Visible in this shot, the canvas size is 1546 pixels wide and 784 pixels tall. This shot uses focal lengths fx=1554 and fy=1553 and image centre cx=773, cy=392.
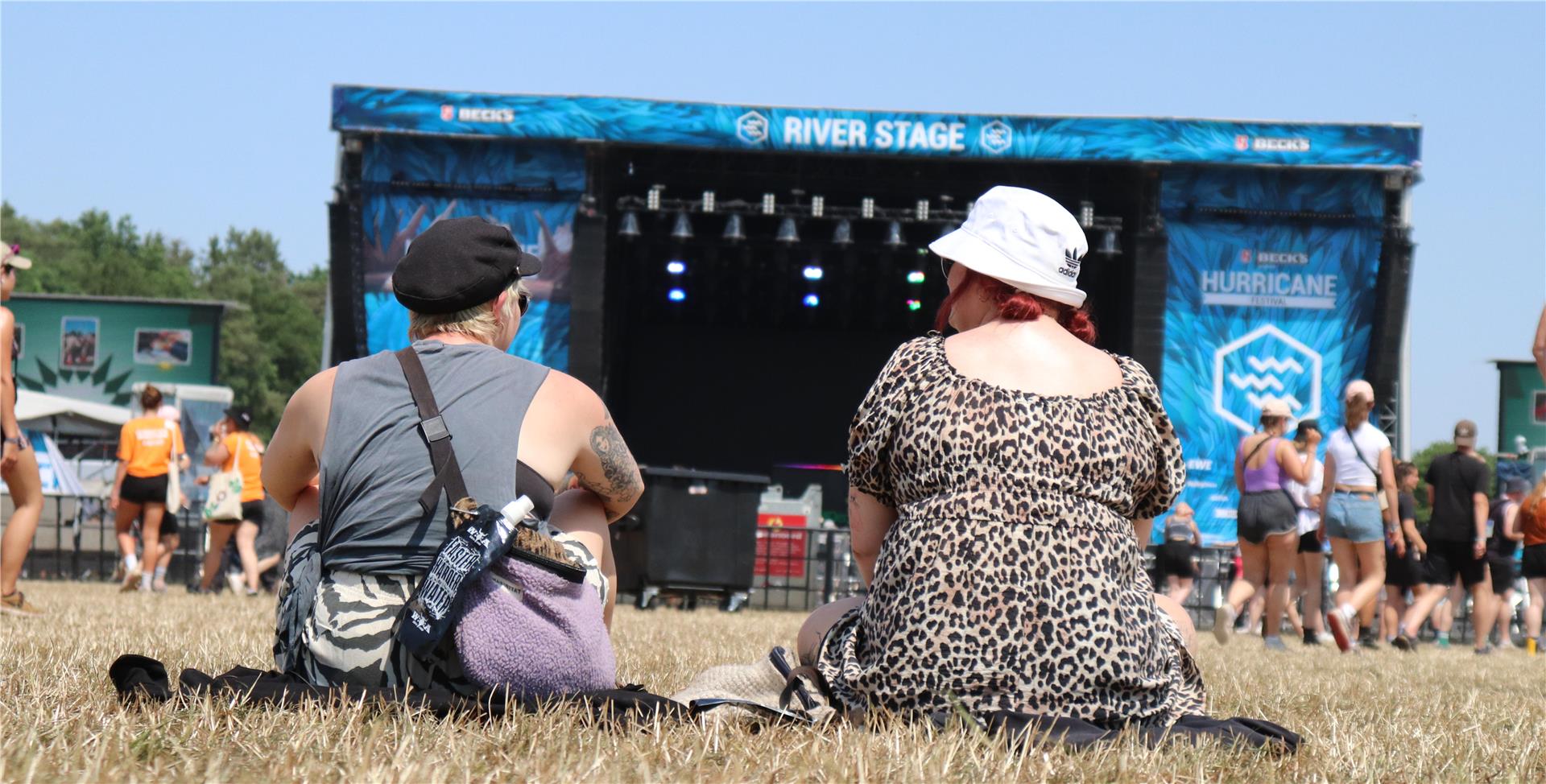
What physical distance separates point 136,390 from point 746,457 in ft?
37.8

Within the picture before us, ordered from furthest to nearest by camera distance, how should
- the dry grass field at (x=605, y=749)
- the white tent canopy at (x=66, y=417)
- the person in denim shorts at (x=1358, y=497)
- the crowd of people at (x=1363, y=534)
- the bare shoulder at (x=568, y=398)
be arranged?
the white tent canopy at (x=66, y=417), the crowd of people at (x=1363, y=534), the person in denim shorts at (x=1358, y=497), the bare shoulder at (x=568, y=398), the dry grass field at (x=605, y=749)

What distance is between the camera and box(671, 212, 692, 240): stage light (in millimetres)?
19250

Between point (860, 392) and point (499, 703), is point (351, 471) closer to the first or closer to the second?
point (499, 703)

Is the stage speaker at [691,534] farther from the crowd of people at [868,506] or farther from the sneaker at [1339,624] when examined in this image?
the crowd of people at [868,506]

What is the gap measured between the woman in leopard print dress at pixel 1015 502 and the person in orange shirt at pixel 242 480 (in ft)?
33.4

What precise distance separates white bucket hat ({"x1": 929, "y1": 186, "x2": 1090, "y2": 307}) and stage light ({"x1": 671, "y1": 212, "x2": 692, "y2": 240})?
1617 cm

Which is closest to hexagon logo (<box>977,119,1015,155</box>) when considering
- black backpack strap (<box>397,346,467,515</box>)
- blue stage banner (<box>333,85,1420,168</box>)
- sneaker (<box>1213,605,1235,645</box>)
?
blue stage banner (<box>333,85,1420,168</box>)

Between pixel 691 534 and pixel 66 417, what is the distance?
50.4 feet

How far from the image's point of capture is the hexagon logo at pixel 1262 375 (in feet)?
62.7

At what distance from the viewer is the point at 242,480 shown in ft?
40.8

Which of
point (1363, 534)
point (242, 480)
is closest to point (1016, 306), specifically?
point (1363, 534)

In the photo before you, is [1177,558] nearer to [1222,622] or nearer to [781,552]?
[781,552]

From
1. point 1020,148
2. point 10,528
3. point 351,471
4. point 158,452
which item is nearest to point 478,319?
point 351,471

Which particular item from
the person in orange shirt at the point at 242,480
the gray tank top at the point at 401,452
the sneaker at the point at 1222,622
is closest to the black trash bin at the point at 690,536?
the person in orange shirt at the point at 242,480
